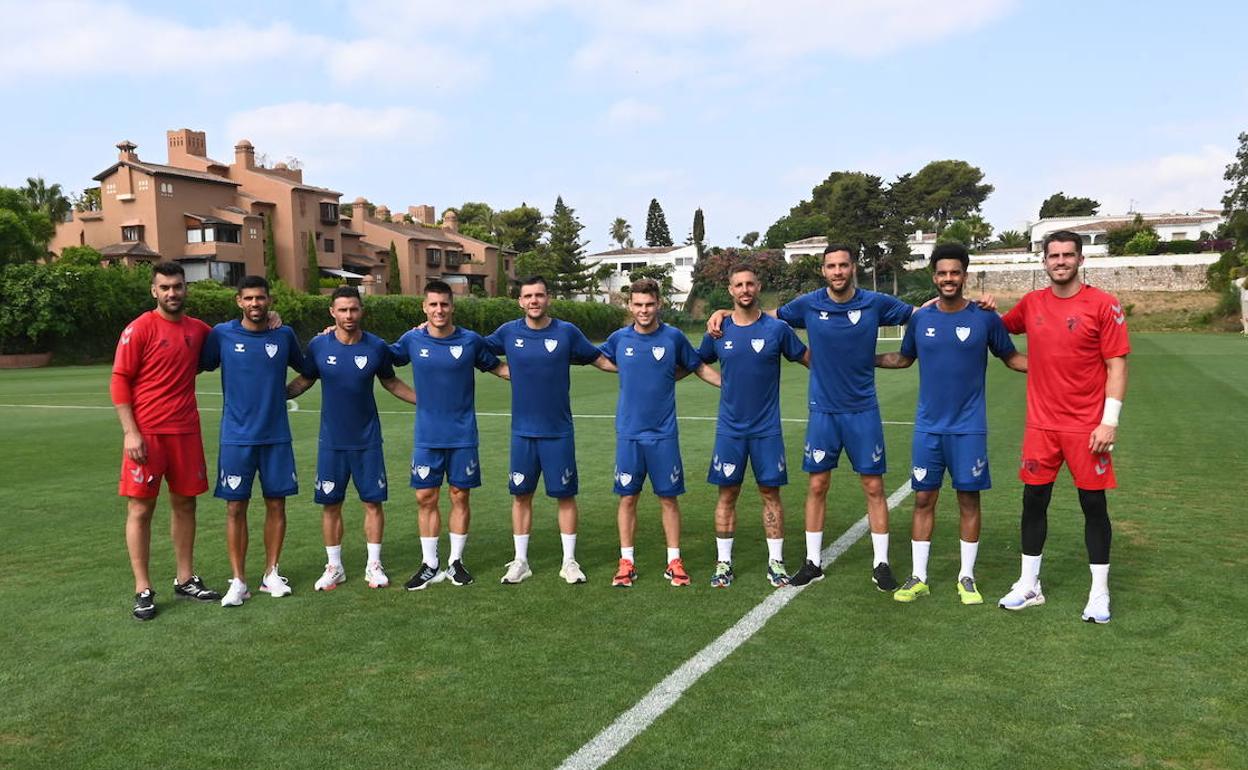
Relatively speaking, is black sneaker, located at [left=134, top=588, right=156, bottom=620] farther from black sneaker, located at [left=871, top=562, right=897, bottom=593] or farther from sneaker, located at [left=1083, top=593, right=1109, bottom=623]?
sneaker, located at [left=1083, top=593, right=1109, bottom=623]

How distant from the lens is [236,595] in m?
5.94

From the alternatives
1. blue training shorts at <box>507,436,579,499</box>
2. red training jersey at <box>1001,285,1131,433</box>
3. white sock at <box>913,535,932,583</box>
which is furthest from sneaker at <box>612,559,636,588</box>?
red training jersey at <box>1001,285,1131,433</box>

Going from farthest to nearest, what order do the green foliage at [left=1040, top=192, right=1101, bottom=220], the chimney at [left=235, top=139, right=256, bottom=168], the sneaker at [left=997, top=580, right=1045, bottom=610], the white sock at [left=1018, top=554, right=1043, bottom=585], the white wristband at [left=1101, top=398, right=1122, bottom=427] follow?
the green foliage at [left=1040, top=192, right=1101, bottom=220] < the chimney at [left=235, top=139, right=256, bottom=168] < the white sock at [left=1018, top=554, right=1043, bottom=585] < the sneaker at [left=997, top=580, right=1045, bottom=610] < the white wristband at [left=1101, top=398, right=1122, bottom=427]

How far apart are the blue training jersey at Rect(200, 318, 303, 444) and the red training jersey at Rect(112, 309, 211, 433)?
0.18 metres

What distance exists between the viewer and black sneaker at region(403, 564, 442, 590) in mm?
6223

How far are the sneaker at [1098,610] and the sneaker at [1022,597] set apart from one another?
311 millimetres

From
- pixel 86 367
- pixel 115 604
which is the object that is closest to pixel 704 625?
pixel 115 604

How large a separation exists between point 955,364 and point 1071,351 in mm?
658

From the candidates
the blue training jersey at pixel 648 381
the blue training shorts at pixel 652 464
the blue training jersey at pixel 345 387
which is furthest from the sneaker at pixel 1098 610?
the blue training jersey at pixel 345 387

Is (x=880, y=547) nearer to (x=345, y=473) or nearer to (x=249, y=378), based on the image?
(x=345, y=473)

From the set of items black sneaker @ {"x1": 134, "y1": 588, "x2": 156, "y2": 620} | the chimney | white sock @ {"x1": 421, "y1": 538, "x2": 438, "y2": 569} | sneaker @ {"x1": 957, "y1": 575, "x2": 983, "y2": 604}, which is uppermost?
the chimney

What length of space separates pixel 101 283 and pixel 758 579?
39787 mm

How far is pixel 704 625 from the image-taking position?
5.37 meters

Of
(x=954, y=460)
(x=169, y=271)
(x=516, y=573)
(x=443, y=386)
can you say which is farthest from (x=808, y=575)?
(x=169, y=271)
